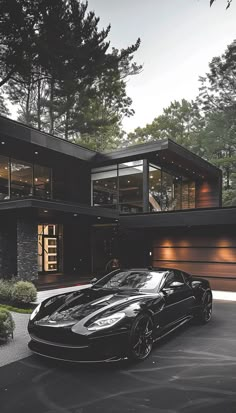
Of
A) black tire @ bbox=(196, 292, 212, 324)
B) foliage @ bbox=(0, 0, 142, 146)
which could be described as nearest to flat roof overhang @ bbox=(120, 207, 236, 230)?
black tire @ bbox=(196, 292, 212, 324)

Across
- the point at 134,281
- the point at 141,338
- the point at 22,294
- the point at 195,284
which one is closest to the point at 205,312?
the point at 195,284

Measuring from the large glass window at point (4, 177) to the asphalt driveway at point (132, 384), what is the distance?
35.9ft

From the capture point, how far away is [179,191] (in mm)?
20672

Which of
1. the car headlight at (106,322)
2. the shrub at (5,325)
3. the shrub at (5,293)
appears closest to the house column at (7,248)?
the shrub at (5,293)

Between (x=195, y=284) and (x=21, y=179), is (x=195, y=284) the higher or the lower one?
the lower one

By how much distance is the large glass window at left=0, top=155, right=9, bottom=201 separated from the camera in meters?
14.6

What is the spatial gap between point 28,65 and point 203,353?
58.7 feet

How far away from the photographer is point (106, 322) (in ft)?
14.1

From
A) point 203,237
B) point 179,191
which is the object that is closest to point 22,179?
point 203,237

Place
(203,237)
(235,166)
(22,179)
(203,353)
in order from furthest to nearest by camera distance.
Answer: (235,166) < (22,179) < (203,237) < (203,353)

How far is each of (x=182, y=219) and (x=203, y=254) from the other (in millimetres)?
1751

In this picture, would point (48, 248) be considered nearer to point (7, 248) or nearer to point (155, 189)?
point (7, 248)

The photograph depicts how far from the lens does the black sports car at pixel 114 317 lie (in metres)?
4.14

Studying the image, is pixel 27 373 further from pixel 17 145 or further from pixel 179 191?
pixel 179 191
